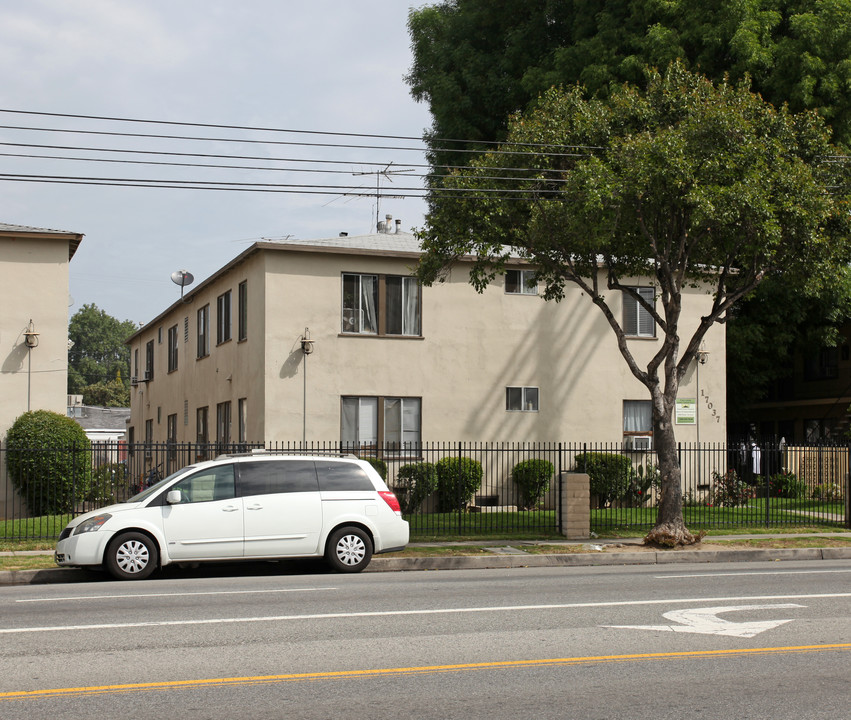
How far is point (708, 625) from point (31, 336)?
18.3 m

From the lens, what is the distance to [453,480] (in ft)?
81.5

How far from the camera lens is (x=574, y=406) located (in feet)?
89.0

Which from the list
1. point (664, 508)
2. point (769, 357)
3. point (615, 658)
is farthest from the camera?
point (769, 357)

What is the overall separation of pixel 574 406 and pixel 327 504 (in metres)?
13.5

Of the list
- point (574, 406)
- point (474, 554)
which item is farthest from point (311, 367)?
point (474, 554)

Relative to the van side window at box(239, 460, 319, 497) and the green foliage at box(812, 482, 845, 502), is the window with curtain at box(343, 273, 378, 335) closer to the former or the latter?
the van side window at box(239, 460, 319, 497)

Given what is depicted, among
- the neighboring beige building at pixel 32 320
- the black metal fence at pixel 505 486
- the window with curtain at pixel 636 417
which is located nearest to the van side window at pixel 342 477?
Result: the black metal fence at pixel 505 486

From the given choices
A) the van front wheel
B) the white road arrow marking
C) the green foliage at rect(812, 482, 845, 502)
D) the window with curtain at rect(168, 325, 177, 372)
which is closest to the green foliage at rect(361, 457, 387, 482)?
the van front wheel

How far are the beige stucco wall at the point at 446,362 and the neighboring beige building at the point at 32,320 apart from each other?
15.0 ft

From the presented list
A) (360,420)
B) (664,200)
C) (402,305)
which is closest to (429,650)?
(664,200)

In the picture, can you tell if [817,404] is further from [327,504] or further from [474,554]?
[327,504]

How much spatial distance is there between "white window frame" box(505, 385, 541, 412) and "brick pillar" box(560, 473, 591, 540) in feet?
23.4

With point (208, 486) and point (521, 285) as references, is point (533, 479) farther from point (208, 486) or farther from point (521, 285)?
point (208, 486)

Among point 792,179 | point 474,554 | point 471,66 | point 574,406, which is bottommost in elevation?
point 474,554
